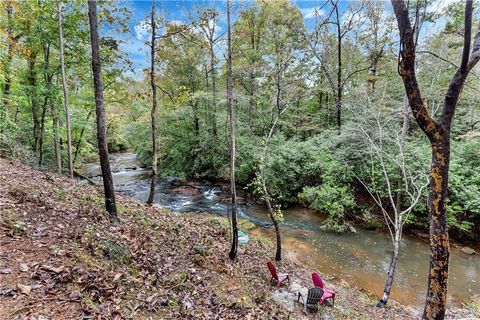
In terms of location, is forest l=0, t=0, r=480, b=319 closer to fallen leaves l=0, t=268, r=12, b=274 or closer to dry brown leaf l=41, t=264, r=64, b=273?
fallen leaves l=0, t=268, r=12, b=274

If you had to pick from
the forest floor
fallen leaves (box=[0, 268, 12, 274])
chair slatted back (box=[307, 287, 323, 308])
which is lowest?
chair slatted back (box=[307, 287, 323, 308])

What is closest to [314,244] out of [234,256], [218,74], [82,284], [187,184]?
[234,256]

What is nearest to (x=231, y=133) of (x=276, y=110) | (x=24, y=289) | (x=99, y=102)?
(x=99, y=102)

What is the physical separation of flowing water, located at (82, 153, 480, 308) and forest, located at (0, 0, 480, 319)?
275 millimetres

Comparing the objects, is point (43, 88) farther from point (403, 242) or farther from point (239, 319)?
→ point (403, 242)

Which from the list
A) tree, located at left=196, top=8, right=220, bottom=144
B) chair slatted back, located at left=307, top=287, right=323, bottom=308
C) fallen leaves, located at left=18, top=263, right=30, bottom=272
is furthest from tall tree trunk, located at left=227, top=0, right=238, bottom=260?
fallen leaves, located at left=18, top=263, right=30, bottom=272

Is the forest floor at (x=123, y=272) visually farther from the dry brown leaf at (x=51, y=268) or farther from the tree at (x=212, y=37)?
the tree at (x=212, y=37)

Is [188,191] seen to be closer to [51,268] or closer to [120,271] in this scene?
[120,271]

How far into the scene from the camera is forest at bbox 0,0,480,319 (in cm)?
516

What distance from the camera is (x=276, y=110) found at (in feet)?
51.5

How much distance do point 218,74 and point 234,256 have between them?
1683 centimetres

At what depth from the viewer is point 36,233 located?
167 inches

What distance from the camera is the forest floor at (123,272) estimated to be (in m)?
3.17

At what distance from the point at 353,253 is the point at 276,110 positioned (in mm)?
9116
